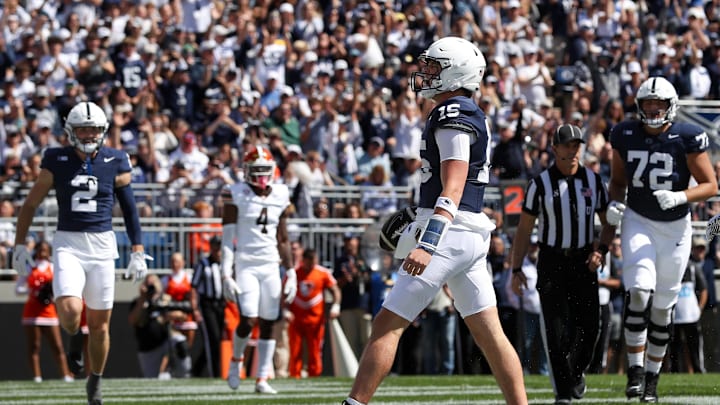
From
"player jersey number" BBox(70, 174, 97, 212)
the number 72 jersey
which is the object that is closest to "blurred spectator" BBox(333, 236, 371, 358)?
the number 72 jersey

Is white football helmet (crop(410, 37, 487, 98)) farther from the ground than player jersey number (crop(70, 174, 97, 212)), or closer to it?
farther from the ground

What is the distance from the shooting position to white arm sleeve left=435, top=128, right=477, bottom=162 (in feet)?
19.3

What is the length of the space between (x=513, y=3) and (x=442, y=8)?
3.69ft

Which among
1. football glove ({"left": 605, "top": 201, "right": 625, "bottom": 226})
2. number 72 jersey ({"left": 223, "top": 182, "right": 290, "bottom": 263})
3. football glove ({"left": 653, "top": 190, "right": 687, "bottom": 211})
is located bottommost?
number 72 jersey ({"left": 223, "top": 182, "right": 290, "bottom": 263})

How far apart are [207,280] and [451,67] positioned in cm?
878

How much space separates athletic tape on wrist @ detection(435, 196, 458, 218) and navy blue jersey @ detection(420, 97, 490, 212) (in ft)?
0.81

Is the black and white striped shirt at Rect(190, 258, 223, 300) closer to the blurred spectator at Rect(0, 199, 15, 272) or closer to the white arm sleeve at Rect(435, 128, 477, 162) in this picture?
the blurred spectator at Rect(0, 199, 15, 272)

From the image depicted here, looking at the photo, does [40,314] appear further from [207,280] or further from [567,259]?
[567,259]

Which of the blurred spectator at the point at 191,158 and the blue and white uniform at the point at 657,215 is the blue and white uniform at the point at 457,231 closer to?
the blue and white uniform at the point at 657,215

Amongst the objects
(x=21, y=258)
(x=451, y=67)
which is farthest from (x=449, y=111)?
(x=21, y=258)

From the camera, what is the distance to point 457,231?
19.7ft

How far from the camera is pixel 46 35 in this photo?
61.2 feet

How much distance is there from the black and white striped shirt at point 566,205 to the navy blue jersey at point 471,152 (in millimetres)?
2654

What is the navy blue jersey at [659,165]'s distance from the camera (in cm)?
868
